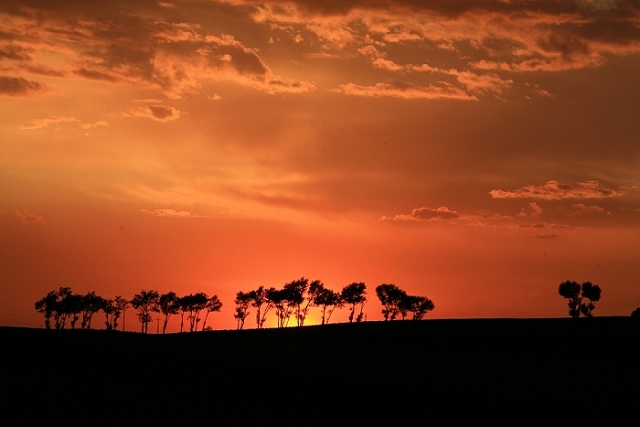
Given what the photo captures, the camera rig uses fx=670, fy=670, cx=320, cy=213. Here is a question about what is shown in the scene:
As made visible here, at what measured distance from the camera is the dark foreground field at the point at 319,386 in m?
25.3

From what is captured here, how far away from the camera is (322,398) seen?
2964 cm

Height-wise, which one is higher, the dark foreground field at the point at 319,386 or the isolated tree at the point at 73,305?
the isolated tree at the point at 73,305

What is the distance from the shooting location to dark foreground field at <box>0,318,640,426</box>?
25266 millimetres

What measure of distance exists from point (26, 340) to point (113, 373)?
27362mm

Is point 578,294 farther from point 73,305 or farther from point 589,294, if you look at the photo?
point 73,305

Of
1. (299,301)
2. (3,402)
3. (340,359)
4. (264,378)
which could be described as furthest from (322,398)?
(299,301)

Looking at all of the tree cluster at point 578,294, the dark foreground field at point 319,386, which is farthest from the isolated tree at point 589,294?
the dark foreground field at point 319,386

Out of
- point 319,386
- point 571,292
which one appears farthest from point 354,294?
point 319,386

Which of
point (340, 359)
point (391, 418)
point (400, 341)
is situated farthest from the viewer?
point (400, 341)

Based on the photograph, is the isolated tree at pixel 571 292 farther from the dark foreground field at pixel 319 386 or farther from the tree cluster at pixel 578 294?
the dark foreground field at pixel 319 386

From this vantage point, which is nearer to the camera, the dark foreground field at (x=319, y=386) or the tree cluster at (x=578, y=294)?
the dark foreground field at (x=319, y=386)

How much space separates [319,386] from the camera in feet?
110

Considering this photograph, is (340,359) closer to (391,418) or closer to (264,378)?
(264,378)

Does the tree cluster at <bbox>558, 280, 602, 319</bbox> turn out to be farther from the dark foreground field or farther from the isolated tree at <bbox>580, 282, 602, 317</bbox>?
the dark foreground field
